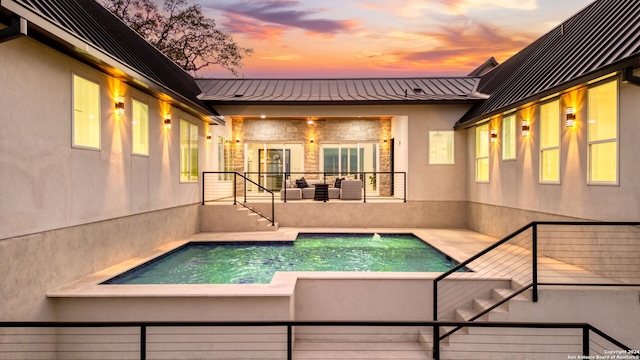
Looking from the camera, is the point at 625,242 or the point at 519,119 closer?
the point at 625,242

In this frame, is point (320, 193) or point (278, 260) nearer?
point (278, 260)

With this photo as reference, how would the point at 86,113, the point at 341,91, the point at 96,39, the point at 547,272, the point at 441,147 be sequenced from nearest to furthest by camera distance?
1. the point at 86,113
2. the point at 547,272
3. the point at 96,39
4. the point at 441,147
5. the point at 341,91

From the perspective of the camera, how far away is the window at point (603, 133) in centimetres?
590

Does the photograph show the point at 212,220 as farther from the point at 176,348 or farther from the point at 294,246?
the point at 176,348

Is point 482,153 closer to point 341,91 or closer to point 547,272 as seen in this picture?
point 341,91

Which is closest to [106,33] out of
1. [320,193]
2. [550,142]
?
[320,193]

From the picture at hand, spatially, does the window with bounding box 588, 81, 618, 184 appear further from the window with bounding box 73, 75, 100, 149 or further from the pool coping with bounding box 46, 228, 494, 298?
the window with bounding box 73, 75, 100, 149

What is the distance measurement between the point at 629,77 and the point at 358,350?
5.11 meters

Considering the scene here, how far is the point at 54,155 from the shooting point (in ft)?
17.2

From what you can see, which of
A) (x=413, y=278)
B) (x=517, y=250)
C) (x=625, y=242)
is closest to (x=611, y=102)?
(x=625, y=242)

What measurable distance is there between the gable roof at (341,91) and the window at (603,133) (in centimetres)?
498

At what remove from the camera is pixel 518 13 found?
20.0 metres

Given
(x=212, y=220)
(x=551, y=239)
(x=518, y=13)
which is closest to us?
(x=551, y=239)

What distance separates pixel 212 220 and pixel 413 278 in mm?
6751
